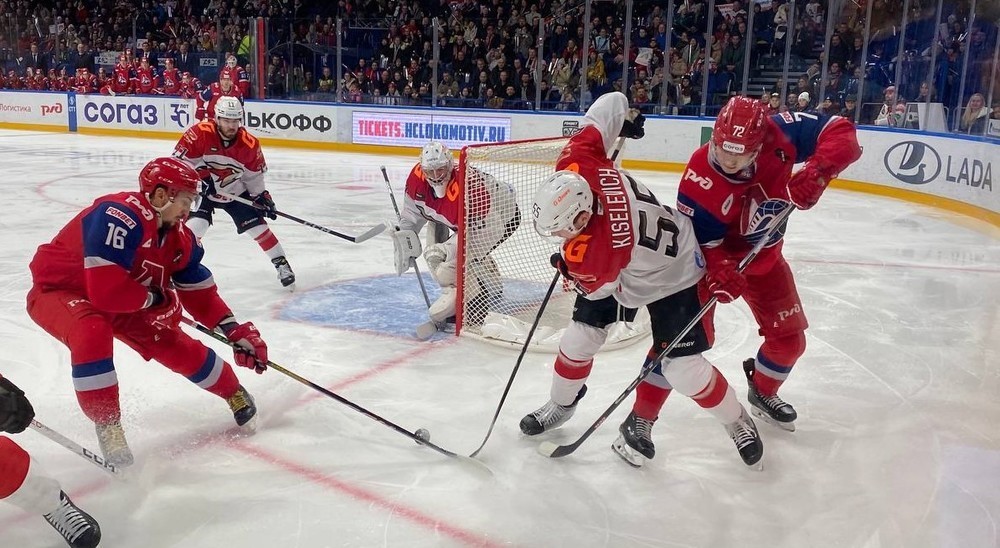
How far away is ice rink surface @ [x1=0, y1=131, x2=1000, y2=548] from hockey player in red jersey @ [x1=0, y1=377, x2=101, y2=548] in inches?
4.0

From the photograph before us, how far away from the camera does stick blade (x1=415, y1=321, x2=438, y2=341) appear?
3402 millimetres

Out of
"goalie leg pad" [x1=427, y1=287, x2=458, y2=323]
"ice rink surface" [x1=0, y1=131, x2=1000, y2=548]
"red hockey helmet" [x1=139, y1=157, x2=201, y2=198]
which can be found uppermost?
"red hockey helmet" [x1=139, y1=157, x2=201, y2=198]

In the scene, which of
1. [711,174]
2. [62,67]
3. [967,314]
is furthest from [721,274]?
[62,67]

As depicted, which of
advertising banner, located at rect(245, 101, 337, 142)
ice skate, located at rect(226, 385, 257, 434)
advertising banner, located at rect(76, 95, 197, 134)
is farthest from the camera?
advertising banner, located at rect(76, 95, 197, 134)

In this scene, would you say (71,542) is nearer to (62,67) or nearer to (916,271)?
(916,271)

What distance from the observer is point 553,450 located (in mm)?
2344

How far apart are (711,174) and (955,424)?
124cm

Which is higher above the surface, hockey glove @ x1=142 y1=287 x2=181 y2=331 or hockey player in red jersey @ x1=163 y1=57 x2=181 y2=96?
hockey player in red jersey @ x1=163 y1=57 x2=181 y2=96

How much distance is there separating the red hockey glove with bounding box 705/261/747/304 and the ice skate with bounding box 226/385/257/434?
1421 millimetres

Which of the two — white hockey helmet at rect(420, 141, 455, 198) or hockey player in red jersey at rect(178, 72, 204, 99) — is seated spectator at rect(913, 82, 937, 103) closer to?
white hockey helmet at rect(420, 141, 455, 198)

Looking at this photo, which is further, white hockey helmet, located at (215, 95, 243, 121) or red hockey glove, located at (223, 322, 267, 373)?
white hockey helmet, located at (215, 95, 243, 121)

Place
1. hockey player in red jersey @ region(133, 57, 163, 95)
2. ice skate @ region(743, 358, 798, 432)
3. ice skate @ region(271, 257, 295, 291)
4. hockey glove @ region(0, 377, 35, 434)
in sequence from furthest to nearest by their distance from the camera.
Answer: hockey player in red jersey @ region(133, 57, 163, 95) → ice skate @ region(271, 257, 295, 291) → ice skate @ region(743, 358, 798, 432) → hockey glove @ region(0, 377, 35, 434)

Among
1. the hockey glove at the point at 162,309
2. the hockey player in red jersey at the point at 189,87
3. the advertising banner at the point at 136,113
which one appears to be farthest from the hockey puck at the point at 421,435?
the hockey player in red jersey at the point at 189,87

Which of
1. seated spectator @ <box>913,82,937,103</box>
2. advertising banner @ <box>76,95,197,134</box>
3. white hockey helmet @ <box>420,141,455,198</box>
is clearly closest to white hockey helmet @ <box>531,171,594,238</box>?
white hockey helmet @ <box>420,141,455,198</box>
